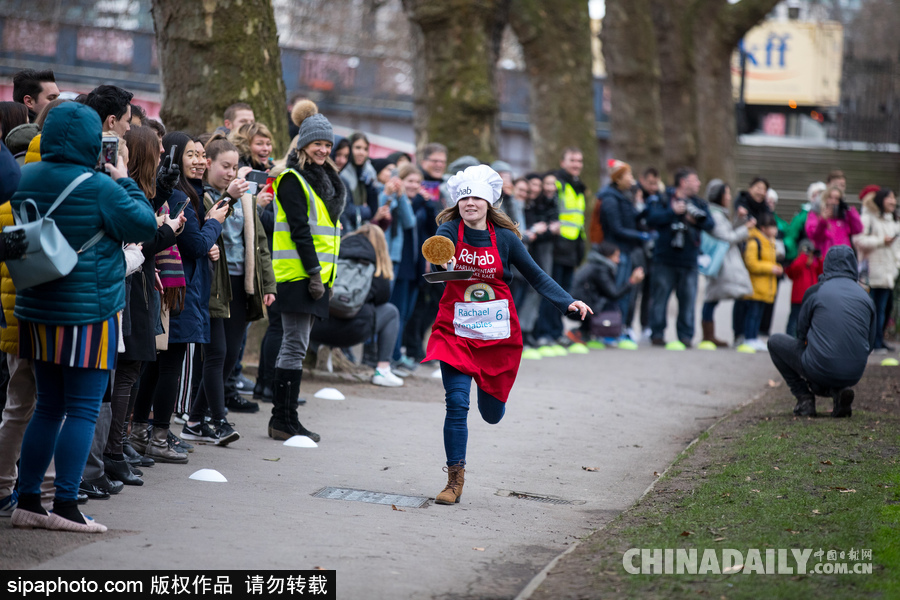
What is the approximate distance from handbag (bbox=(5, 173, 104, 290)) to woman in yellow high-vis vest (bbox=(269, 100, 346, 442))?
9.62ft

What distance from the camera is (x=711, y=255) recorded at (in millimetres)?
15086

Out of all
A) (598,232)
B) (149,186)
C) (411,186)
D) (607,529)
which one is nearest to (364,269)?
(411,186)

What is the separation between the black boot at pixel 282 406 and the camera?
7.84 metres

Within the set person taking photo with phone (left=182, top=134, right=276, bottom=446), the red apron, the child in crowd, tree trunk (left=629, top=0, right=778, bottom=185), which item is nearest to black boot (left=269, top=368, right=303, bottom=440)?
person taking photo with phone (left=182, top=134, right=276, bottom=446)

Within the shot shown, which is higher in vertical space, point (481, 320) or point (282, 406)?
point (481, 320)

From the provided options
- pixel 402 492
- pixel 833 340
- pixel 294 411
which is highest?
pixel 833 340

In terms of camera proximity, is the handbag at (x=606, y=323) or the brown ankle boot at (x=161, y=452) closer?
the brown ankle boot at (x=161, y=452)

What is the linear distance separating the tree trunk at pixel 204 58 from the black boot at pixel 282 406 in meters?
3.74

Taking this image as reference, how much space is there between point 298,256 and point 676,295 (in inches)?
337

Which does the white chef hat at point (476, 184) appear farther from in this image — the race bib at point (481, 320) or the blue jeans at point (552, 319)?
the blue jeans at point (552, 319)

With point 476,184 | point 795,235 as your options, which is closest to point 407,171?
point 476,184

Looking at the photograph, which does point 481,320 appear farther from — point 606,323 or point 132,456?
point 606,323

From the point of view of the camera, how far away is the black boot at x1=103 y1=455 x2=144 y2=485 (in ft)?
20.6

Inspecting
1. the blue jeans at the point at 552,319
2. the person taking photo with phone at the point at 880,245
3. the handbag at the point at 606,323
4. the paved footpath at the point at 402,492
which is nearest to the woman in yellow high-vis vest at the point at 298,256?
the paved footpath at the point at 402,492
